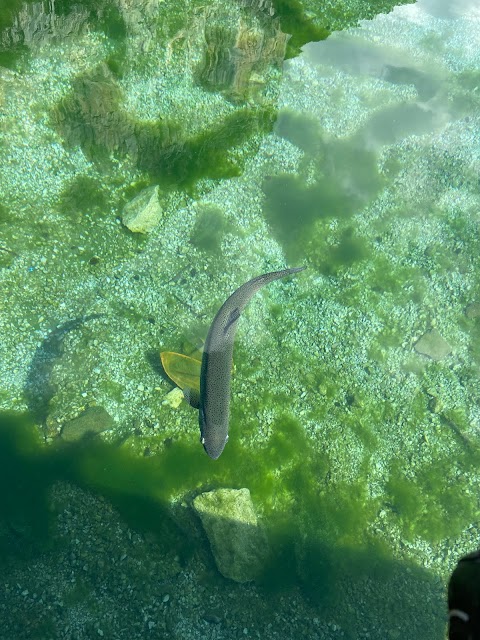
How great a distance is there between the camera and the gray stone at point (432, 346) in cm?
688

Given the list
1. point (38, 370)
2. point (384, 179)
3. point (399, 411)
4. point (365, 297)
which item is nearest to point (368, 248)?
point (365, 297)

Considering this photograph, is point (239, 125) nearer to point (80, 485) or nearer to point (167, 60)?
point (167, 60)

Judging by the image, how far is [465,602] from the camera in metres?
1.18

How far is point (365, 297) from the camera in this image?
6.95m

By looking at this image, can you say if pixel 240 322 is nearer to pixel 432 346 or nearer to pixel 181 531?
pixel 181 531

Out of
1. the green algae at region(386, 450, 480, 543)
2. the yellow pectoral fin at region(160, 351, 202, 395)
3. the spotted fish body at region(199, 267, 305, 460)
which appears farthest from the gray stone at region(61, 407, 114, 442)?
the green algae at region(386, 450, 480, 543)

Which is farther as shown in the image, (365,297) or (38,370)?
(365,297)

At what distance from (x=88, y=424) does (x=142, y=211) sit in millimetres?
3222

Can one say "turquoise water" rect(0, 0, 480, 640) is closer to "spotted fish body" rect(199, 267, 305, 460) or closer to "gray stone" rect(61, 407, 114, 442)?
"gray stone" rect(61, 407, 114, 442)

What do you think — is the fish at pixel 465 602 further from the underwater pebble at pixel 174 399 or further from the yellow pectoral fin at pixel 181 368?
the underwater pebble at pixel 174 399

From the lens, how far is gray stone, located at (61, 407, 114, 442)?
5500 mm

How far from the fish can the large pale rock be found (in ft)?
14.6

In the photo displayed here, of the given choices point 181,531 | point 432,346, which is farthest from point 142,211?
point 432,346

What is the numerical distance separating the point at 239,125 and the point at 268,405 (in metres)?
4.82
